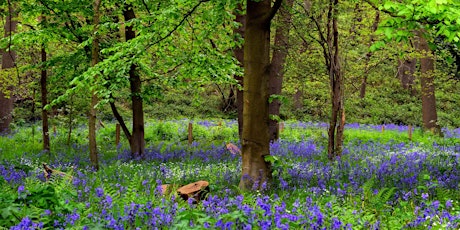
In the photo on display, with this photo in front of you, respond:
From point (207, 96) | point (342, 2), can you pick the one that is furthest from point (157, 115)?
point (342, 2)

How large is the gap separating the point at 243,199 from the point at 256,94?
2282 mm

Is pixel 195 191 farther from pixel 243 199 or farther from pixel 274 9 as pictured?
pixel 274 9

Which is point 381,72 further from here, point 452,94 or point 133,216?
point 133,216

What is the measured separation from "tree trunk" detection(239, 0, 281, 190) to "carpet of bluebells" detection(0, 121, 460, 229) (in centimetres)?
28

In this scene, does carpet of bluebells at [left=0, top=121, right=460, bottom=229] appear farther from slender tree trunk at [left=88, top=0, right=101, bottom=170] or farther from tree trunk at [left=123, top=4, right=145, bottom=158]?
tree trunk at [left=123, top=4, right=145, bottom=158]

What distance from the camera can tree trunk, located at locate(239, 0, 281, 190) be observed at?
24.7 feet

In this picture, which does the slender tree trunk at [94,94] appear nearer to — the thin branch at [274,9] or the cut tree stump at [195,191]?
the cut tree stump at [195,191]

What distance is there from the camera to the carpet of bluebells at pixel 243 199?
445 centimetres

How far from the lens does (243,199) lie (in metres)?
5.78

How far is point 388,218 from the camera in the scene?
5.23m

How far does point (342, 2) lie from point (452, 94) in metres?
30.9

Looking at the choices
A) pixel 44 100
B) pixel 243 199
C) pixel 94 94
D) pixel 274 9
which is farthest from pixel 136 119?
pixel 243 199

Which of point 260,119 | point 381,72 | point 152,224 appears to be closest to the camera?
point 152,224

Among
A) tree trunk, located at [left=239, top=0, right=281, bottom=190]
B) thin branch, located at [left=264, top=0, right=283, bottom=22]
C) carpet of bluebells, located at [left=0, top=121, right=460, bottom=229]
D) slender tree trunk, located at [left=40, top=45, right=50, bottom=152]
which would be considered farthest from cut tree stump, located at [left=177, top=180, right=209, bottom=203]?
slender tree trunk, located at [left=40, top=45, right=50, bottom=152]
